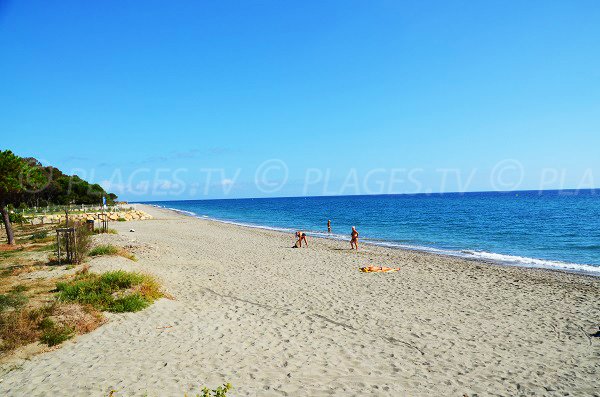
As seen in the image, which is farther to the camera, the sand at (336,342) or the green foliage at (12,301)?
the green foliage at (12,301)

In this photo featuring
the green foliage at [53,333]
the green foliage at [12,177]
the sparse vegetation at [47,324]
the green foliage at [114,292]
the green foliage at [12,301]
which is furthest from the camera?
the green foliage at [12,177]

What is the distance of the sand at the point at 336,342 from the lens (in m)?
6.09

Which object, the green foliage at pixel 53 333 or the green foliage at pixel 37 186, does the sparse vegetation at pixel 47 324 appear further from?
the green foliage at pixel 37 186

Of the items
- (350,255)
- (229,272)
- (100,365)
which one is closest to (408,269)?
(350,255)

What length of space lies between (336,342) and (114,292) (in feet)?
19.7

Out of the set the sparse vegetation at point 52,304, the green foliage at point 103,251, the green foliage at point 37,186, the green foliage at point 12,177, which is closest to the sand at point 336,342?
the sparse vegetation at point 52,304

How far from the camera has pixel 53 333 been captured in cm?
755

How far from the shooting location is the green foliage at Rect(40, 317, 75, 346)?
291 inches

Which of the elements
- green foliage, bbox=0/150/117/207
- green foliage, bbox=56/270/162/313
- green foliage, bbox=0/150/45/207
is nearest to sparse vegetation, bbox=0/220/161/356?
green foliage, bbox=56/270/162/313

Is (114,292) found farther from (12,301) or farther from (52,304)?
(12,301)

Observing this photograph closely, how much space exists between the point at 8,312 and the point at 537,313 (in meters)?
12.8

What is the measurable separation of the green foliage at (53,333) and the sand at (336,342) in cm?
24

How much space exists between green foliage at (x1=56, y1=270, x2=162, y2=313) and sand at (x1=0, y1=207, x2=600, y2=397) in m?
0.42

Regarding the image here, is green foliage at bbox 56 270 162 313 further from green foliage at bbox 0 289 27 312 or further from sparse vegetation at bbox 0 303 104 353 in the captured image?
green foliage at bbox 0 289 27 312
